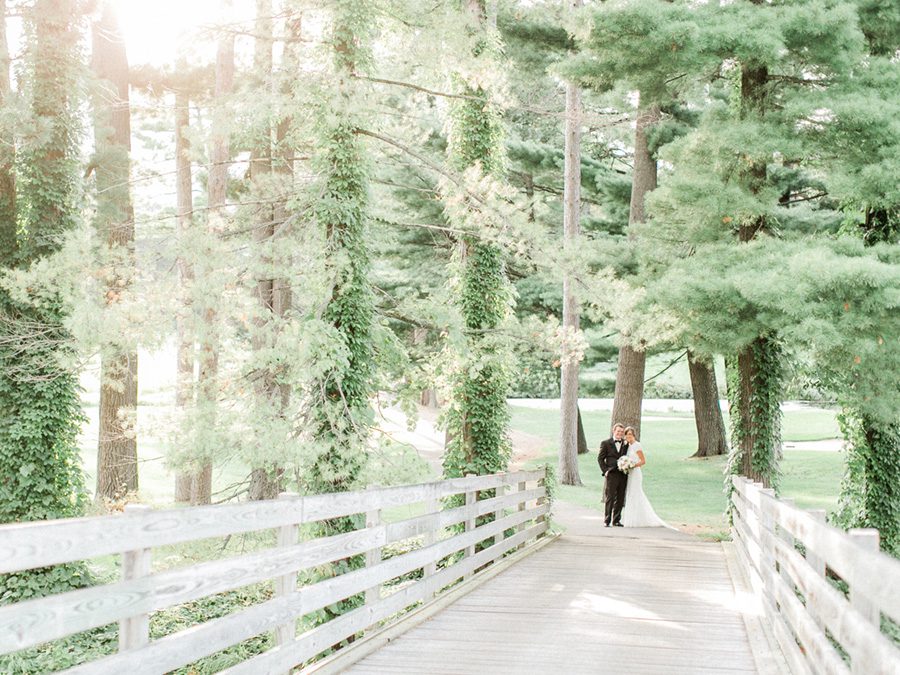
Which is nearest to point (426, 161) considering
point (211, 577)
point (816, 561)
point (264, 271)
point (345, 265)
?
point (345, 265)

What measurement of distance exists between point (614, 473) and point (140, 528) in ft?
43.2

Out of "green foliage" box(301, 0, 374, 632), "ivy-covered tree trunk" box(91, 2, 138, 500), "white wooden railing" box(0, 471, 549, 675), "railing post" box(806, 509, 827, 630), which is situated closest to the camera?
"white wooden railing" box(0, 471, 549, 675)

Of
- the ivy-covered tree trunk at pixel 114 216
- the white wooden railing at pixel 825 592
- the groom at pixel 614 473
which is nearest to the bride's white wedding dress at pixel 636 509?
the groom at pixel 614 473

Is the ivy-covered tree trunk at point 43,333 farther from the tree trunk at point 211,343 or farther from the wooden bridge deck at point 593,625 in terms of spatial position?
the wooden bridge deck at point 593,625

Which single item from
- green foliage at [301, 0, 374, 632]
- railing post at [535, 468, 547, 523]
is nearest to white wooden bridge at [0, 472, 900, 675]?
green foliage at [301, 0, 374, 632]

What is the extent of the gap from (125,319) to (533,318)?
585 centimetres

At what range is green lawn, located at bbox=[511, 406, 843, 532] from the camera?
894 inches

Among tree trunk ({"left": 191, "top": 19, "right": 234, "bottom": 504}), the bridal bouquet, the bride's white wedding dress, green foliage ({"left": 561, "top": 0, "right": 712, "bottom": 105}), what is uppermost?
green foliage ({"left": 561, "top": 0, "right": 712, "bottom": 105})

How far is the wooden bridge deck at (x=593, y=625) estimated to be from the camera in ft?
22.2

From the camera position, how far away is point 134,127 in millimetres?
35719

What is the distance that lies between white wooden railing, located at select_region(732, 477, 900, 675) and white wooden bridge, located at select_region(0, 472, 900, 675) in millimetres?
Answer: 14

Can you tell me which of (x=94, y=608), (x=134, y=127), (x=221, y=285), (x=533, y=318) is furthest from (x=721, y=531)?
(x=134, y=127)

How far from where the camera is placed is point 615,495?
56.6 ft

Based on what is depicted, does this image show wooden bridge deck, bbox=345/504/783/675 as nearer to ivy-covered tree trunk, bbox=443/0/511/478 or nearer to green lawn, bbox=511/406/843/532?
ivy-covered tree trunk, bbox=443/0/511/478
